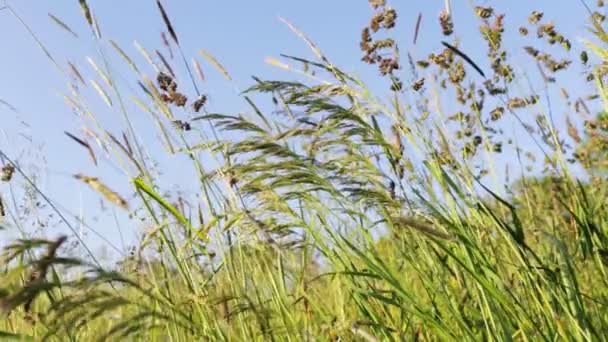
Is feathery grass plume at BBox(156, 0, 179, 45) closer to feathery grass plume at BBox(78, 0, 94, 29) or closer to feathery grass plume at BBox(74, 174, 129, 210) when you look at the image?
feathery grass plume at BBox(78, 0, 94, 29)

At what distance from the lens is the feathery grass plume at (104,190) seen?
5.80ft

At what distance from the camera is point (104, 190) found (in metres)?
1.81

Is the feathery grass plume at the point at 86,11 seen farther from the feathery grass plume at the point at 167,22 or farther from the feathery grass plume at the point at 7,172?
the feathery grass plume at the point at 7,172

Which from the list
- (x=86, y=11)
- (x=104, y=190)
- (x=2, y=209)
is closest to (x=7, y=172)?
(x=2, y=209)

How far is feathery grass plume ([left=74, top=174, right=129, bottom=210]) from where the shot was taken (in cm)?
177

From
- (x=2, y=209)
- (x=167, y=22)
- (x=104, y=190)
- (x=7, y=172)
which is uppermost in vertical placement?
(x=167, y=22)

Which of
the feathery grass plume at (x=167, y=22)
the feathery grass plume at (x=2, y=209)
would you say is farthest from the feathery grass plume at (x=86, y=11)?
the feathery grass plume at (x=2, y=209)

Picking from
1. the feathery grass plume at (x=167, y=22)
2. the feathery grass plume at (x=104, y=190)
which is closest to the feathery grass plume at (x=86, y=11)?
the feathery grass plume at (x=167, y=22)

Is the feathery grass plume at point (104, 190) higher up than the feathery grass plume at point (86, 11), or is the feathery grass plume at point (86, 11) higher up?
the feathery grass plume at point (86, 11)

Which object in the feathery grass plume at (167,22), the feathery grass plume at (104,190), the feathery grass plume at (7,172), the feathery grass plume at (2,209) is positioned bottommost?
the feathery grass plume at (104,190)

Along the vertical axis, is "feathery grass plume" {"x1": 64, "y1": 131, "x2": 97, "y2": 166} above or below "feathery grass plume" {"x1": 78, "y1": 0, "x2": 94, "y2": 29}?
below

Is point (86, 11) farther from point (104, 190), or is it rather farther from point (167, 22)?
point (104, 190)

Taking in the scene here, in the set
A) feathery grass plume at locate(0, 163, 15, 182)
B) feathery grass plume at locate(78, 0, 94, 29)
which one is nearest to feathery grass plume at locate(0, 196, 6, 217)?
feathery grass plume at locate(0, 163, 15, 182)

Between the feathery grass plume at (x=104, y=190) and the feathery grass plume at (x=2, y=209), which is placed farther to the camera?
the feathery grass plume at (x=2, y=209)
